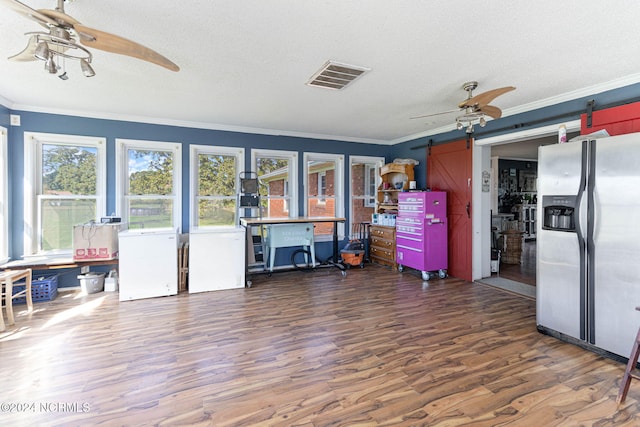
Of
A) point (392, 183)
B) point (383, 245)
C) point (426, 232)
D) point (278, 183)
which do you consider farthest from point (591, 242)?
point (278, 183)

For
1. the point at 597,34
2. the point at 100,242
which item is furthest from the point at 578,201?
the point at 100,242

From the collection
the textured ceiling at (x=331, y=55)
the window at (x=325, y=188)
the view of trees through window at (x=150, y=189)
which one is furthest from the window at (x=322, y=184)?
the view of trees through window at (x=150, y=189)

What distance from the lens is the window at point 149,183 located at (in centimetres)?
488

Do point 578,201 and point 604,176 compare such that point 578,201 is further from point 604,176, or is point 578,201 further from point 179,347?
point 179,347

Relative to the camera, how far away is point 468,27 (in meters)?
2.28

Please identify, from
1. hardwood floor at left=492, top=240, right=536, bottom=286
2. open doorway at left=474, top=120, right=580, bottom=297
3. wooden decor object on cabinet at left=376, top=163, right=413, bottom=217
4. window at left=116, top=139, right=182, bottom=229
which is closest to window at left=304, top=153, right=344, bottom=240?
wooden decor object on cabinet at left=376, top=163, right=413, bottom=217

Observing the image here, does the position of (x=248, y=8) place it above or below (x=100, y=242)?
above

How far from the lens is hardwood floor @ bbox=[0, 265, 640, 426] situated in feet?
6.29

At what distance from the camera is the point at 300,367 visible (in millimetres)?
2439

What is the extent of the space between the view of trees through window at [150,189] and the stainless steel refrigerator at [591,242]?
5264 millimetres

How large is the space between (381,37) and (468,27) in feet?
2.09

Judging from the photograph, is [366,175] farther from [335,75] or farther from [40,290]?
[40,290]

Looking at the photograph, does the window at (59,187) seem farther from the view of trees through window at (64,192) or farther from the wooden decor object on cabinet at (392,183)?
the wooden decor object on cabinet at (392,183)

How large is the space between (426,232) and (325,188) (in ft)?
7.86
